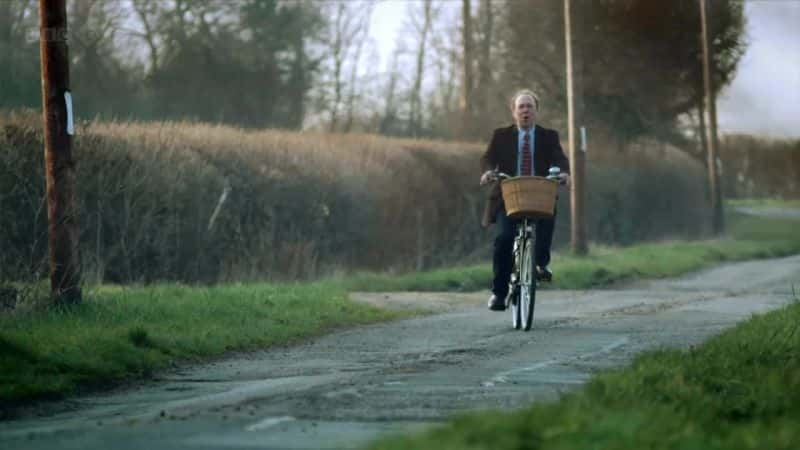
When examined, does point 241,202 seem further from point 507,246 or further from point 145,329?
point 145,329

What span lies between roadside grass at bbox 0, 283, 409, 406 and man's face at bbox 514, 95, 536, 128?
2981mm

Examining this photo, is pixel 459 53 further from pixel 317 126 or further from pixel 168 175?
pixel 168 175

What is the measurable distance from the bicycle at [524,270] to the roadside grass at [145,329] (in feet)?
6.67

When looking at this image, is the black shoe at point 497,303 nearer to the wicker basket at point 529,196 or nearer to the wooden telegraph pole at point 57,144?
the wicker basket at point 529,196

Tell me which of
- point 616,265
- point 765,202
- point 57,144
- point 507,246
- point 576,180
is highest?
point 57,144

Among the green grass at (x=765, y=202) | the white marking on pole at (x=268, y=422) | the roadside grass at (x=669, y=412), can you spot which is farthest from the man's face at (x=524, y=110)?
the green grass at (x=765, y=202)

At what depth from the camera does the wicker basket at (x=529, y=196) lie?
1455 cm

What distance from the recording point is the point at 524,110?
596 inches

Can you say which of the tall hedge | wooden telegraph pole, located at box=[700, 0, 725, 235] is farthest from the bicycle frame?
wooden telegraph pole, located at box=[700, 0, 725, 235]

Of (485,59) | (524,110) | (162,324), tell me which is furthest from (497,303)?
(485,59)

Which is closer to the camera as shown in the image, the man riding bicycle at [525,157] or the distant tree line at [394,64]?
the man riding bicycle at [525,157]

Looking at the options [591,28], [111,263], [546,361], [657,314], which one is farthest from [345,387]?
[591,28]

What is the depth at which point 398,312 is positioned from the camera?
59.7 feet

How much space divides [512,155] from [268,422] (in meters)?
7.69
